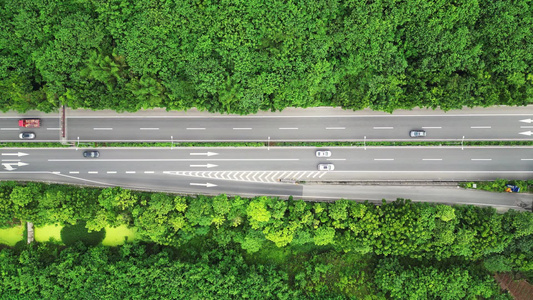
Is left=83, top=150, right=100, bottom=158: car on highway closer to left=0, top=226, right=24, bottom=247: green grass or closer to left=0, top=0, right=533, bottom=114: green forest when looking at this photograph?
left=0, top=0, right=533, bottom=114: green forest

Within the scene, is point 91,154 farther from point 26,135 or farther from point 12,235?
point 12,235

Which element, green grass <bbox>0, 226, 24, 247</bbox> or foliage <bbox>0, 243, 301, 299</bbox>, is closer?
→ foliage <bbox>0, 243, 301, 299</bbox>

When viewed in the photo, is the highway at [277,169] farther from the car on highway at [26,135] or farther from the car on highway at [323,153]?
the car on highway at [26,135]

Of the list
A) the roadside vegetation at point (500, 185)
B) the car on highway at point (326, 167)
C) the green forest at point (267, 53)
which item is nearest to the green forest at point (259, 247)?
the roadside vegetation at point (500, 185)

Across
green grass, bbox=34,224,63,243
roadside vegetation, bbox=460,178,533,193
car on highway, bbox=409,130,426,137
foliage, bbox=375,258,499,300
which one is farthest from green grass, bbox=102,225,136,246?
roadside vegetation, bbox=460,178,533,193

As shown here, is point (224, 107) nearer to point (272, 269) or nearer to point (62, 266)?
point (272, 269)

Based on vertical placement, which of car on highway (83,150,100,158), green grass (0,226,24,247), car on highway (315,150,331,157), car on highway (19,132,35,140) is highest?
car on highway (19,132,35,140)

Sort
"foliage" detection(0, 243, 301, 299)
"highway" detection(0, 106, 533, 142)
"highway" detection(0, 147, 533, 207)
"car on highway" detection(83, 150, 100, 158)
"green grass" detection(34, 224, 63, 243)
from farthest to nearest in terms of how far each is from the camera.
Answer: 1. "green grass" detection(34, 224, 63, 243)
2. "car on highway" detection(83, 150, 100, 158)
3. "highway" detection(0, 147, 533, 207)
4. "highway" detection(0, 106, 533, 142)
5. "foliage" detection(0, 243, 301, 299)

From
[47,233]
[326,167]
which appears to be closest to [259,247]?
[326,167]
